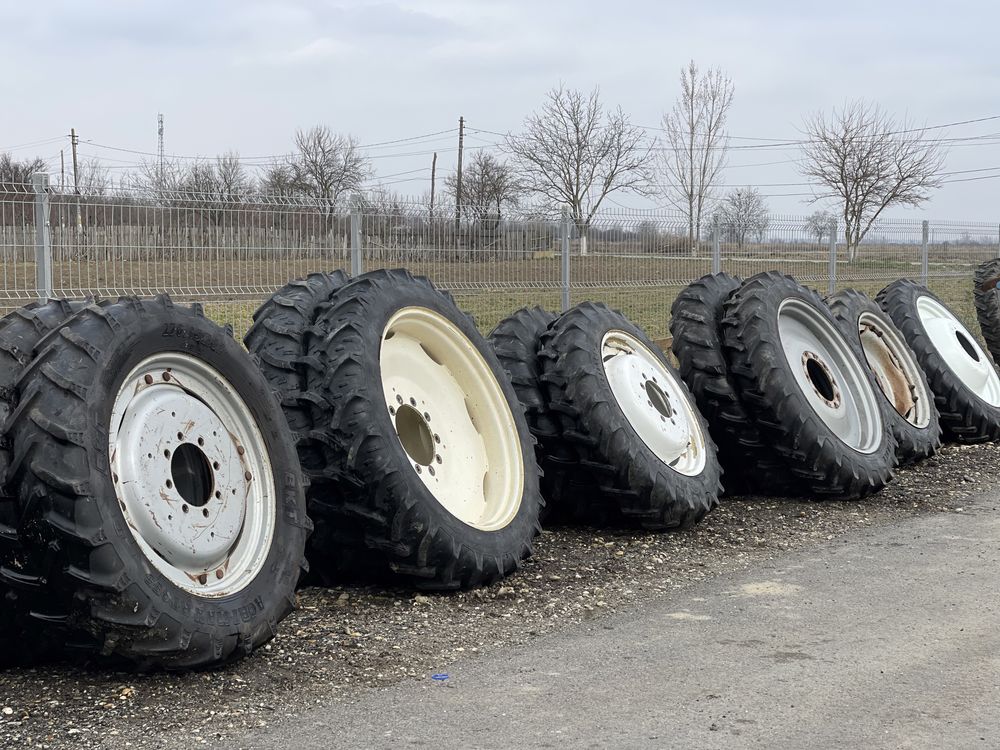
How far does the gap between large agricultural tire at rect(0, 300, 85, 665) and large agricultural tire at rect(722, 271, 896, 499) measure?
15.9ft

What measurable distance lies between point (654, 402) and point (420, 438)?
80.2 inches

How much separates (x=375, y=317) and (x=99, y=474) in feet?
6.95

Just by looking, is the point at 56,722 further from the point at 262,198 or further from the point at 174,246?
the point at 262,198

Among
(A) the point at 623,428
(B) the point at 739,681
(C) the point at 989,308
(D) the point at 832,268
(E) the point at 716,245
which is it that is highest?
(E) the point at 716,245

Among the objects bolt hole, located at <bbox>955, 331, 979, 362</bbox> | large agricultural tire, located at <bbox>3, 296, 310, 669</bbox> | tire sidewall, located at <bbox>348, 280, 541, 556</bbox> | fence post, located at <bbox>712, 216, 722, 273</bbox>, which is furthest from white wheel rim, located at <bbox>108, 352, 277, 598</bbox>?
fence post, located at <bbox>712, 216, 722, 273</bbox>

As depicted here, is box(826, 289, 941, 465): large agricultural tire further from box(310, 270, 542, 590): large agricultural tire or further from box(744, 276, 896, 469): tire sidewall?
box(310, 270, 542, 590): large agricultural tire

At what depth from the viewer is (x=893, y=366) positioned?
10.2 meters

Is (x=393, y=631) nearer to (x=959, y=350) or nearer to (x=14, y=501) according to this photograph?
(x=14, y=501)

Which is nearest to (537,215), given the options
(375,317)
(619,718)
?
(375,317)

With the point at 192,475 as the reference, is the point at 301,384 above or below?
above

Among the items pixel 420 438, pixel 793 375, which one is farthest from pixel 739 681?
pixel 793 375

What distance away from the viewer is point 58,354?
3.98 metres

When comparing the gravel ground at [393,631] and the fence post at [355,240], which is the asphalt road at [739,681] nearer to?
the gravel ground at [393,631]

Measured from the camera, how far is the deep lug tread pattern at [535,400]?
6.89 metres
